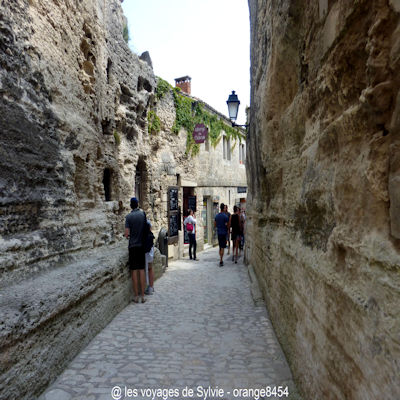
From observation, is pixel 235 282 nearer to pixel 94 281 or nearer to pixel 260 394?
pixel 94 281

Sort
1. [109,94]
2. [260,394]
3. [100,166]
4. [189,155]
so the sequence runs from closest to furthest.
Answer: [260,394] → [100,166] → [109,94] → [189,155]

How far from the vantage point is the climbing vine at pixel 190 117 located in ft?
36.1

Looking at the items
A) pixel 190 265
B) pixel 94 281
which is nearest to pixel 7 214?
pixel 94 281

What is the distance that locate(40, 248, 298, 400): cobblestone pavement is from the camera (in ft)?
Result: 9.84

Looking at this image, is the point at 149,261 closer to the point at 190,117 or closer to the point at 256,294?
the point at 256,294

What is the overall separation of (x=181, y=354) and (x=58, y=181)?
103 inches

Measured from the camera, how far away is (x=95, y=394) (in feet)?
9.48

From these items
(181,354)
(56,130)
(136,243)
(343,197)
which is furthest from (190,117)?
(343,197)

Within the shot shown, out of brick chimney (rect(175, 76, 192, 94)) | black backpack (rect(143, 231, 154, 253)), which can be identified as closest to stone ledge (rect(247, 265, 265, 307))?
black backpack (rect(143, 231, 154, 253))

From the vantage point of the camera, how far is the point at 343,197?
1932 millimetres

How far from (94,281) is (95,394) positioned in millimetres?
1516

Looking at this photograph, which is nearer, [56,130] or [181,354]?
[181,354]

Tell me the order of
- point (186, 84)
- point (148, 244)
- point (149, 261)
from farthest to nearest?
point (186, 84) → point (149, 261) → point (148, 244)

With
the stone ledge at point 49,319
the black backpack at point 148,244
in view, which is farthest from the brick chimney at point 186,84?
the stone ledge at point 49,319
